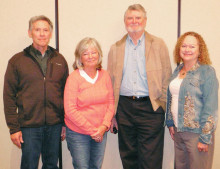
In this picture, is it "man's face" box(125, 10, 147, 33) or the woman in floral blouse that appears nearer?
the woman in floral blouse

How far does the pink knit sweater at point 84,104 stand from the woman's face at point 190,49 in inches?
29.9

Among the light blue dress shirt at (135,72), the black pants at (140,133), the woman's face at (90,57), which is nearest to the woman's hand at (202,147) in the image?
the black pants at (140,133)

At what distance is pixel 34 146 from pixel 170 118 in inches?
49.5

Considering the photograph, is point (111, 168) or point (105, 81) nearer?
point (105, 81)

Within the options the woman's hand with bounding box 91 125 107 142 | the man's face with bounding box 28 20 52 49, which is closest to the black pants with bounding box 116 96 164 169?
the woman's hand with bounding box 91 125 107 142

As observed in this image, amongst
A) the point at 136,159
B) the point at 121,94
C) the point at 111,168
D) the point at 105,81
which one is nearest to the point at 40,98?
the point at 105,81

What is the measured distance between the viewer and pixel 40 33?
1773 millimetres

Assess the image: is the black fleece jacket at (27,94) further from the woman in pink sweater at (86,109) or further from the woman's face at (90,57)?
the woman's face at (90,57)

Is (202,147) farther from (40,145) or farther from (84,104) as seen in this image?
(40,145)

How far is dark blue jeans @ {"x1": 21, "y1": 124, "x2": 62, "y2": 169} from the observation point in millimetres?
1734

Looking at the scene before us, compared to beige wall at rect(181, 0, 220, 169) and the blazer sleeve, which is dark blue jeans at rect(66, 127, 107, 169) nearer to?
the blazer sleeve

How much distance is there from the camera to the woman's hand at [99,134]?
1665mm

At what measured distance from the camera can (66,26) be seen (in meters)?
2.29

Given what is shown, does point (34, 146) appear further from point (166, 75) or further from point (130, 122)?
point (166, 75)
